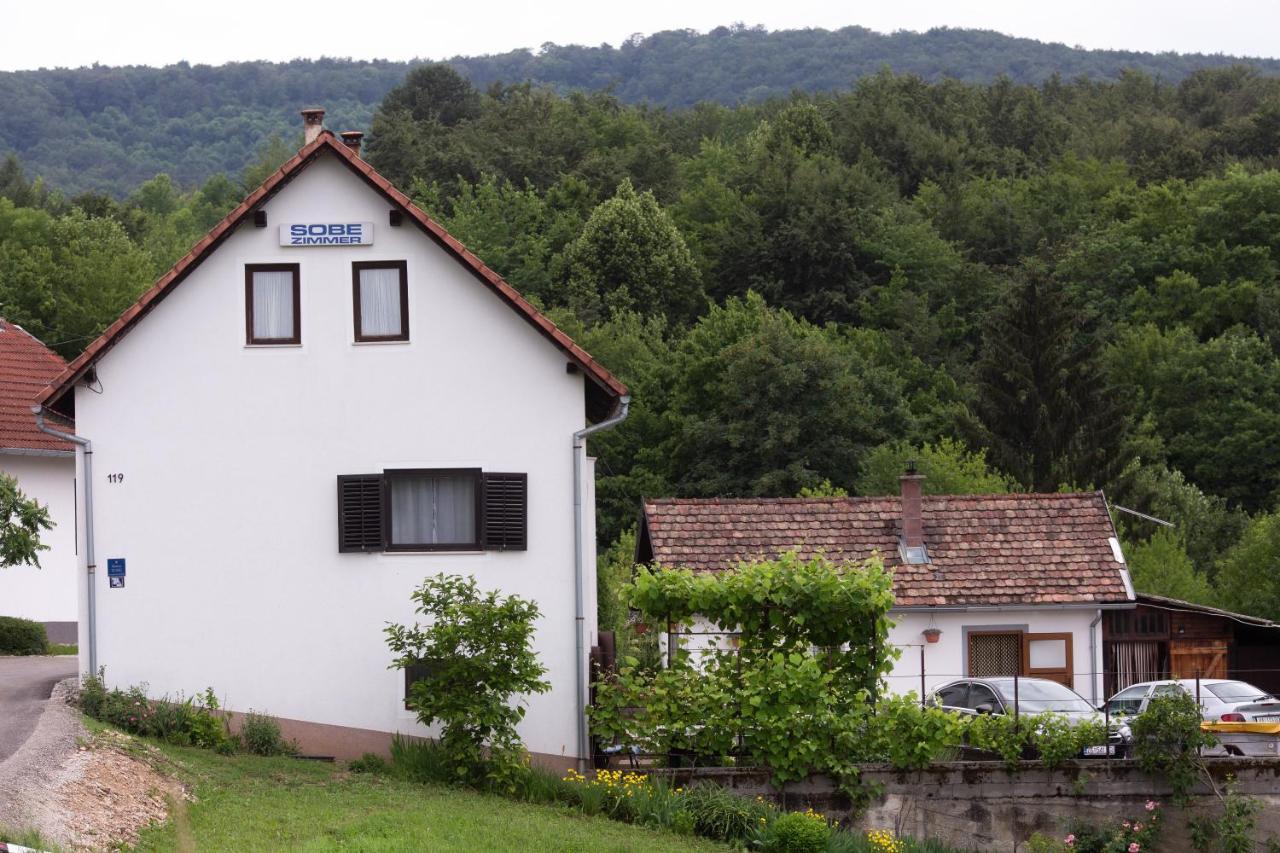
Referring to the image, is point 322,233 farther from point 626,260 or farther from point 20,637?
point 626,260

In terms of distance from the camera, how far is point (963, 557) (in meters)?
35.0

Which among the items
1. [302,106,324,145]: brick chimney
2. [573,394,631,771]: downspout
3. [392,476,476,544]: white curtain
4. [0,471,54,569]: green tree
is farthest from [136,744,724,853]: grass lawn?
[302,106,324,145]: brick chimney

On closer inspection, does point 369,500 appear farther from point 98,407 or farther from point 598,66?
point 598,66

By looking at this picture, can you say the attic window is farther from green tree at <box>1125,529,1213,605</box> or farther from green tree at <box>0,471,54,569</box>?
green tree at <box>0,471,54,569</box>

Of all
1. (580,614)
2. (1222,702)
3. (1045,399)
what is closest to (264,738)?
(580,614)

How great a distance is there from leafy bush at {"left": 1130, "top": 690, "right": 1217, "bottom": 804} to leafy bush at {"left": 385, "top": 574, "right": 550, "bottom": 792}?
8102 mm

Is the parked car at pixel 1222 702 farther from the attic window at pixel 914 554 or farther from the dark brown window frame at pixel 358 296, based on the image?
the dark brown window frame at pixel 358 296

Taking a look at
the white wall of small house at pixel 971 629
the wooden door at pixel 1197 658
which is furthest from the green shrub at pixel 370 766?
the wooden door at pixel 1197 658

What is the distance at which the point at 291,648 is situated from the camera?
24938 mm

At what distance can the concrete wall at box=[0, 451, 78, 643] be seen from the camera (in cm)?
3747

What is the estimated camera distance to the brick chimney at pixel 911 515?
115 ft

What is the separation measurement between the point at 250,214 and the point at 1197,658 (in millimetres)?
21950

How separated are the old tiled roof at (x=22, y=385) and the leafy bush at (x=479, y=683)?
618 inches

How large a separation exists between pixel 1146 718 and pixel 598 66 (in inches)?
7106
